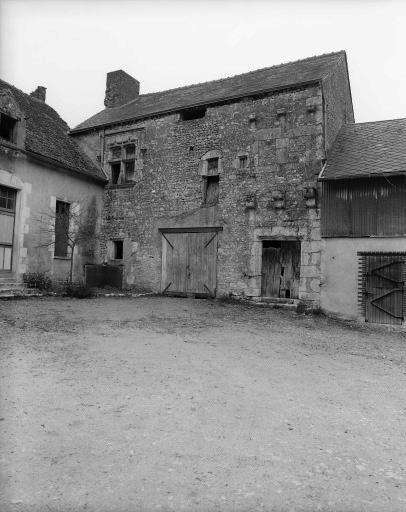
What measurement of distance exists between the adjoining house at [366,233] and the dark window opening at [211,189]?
11.5 feet

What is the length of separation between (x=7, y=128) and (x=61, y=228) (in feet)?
10.9

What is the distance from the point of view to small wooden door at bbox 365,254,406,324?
33.8 ft

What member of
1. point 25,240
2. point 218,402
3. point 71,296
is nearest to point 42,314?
point 71,296

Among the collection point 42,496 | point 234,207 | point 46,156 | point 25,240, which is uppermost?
point 46,156

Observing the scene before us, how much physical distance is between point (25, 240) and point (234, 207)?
246 inches

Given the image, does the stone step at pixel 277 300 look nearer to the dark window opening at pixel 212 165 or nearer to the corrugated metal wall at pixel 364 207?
the corrugated metal wall at pixel 364 207

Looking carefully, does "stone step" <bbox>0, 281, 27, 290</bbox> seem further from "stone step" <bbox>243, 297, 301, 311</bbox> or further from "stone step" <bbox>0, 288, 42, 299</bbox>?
"stone step" <bbox>243, 297, 301, 311</bbox>

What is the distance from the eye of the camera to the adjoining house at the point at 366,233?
1041 cm

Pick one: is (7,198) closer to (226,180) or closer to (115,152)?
(115,152)

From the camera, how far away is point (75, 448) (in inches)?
124

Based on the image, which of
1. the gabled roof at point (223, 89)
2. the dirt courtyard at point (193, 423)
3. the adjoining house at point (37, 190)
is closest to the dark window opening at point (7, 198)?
the adjoining house at point (37, 190)

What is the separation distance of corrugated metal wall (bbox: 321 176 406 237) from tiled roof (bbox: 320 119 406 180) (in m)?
0.31

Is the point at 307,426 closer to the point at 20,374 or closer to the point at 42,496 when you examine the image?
the point at 42,496

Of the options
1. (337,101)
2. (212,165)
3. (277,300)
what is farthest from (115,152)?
(277,300)
